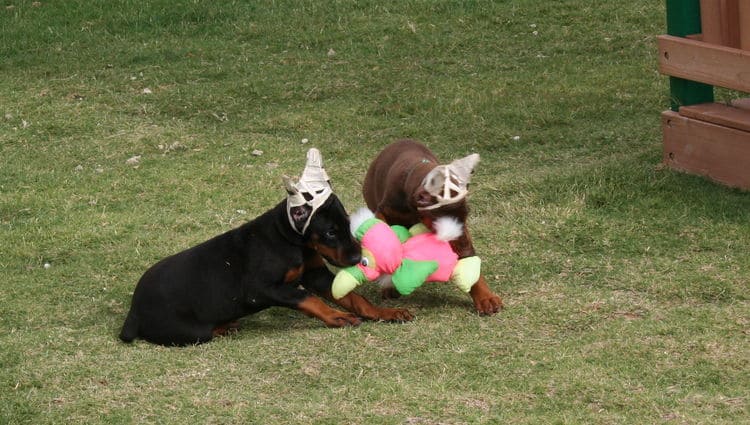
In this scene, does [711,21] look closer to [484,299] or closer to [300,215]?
[484,299]

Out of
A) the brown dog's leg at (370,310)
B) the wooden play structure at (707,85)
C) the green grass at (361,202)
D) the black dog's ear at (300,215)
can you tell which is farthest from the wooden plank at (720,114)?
the black dog's ear at (300,215)

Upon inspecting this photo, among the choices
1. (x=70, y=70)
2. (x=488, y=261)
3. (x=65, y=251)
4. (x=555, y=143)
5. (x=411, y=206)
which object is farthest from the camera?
(x=70, y=70)

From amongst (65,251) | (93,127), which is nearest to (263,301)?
(65,251)

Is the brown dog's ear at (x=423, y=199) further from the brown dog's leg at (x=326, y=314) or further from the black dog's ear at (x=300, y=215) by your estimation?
the brown dog's leg at (x=326, y=314)

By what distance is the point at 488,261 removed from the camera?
672cm

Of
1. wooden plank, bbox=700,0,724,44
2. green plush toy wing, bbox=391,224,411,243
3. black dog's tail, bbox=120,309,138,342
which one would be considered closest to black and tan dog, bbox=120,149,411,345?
black dog's tail, bbox=120,309,138,342

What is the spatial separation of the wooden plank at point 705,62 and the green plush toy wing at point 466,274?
2568 mm

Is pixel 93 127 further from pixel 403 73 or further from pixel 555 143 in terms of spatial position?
pixel 555 143

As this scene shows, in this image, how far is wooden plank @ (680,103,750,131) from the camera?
746 cm

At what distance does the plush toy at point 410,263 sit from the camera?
5852 mm

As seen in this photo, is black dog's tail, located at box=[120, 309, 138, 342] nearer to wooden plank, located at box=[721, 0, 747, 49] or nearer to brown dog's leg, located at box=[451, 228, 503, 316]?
brown dog's leg, located at box=[451, 228, 503, 316]

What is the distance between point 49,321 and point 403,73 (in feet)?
18.4

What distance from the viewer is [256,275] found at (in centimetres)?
589

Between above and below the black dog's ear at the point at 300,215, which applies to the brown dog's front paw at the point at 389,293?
below
